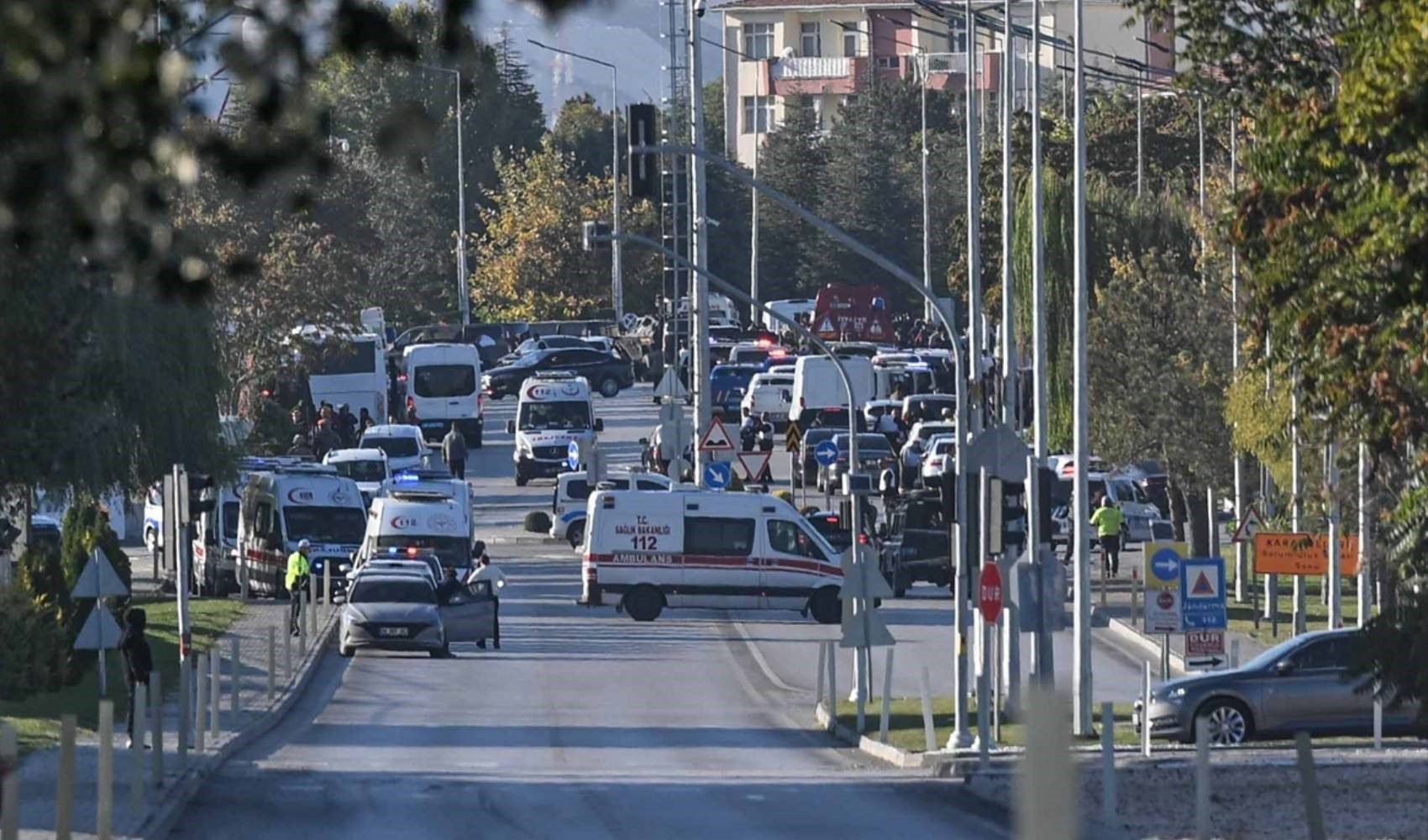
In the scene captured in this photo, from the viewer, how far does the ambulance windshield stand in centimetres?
6731

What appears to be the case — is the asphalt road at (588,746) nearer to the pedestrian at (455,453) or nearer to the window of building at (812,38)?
the pedestrian at (455,453)

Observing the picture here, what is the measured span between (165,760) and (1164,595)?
10496 mm

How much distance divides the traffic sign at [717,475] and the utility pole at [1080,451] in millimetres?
20501

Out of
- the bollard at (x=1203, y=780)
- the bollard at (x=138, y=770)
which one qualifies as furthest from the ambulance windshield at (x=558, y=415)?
the bollard at (x=1203, y=780)

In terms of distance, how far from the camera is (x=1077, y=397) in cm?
3002

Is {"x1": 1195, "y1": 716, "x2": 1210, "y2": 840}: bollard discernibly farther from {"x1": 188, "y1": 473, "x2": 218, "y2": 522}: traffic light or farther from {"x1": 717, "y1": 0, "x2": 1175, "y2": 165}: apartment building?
{"x1": 717, "y1": 0, "x2": 1175, "y2": 165}: apartment building

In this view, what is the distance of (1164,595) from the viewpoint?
26.8 meters

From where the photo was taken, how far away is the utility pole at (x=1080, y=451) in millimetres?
27891

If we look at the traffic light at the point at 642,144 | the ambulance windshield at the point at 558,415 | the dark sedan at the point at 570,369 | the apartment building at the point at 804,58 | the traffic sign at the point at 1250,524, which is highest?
the apartment building at the point at 804,58

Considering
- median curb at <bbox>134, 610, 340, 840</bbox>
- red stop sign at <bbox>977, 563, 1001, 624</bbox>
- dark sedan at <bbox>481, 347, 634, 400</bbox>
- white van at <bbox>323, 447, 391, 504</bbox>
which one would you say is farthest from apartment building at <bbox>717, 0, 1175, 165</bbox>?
red stop sign at <bbox>977, 563, 1001, 624</bbox>

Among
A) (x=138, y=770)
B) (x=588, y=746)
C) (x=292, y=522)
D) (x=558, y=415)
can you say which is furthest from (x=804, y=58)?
(x=138, y=770)

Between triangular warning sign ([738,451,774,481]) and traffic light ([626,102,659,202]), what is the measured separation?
23210mm

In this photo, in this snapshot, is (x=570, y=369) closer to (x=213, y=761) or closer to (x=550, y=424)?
(x=550, y=424)

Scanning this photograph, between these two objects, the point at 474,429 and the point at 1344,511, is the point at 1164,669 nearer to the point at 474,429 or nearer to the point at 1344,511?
the point at 1344,511
